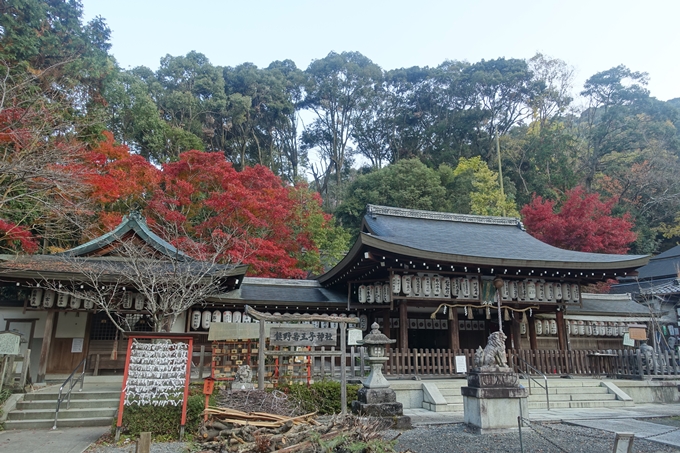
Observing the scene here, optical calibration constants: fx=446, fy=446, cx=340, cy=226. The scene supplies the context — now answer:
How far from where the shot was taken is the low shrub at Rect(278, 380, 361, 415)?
1036 cm

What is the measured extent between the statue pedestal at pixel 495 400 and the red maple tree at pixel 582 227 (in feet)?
70.3

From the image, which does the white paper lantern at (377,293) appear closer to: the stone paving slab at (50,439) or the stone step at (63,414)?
the stone step at (63,414)

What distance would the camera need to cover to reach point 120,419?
8.09 metres

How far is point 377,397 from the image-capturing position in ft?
30.9

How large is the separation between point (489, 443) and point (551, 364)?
26.3 ft

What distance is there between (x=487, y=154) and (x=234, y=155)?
23.1m

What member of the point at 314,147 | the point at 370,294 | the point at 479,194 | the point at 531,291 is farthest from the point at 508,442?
the point at 314,147

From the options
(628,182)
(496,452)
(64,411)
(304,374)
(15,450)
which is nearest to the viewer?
(496,452)

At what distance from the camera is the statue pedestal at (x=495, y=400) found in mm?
8461

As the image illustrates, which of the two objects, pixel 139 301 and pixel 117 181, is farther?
pixel 117 181

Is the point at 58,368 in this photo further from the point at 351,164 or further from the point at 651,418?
the point at 351,164

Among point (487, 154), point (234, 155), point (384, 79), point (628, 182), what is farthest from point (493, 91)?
point (234, 155)

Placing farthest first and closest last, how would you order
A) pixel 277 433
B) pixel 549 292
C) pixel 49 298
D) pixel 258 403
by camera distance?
1. pixel 549 292
2. pixel 49 298
3. pixel 258 403
4. pixel 277 433

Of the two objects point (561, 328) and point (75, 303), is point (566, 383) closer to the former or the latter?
point (561, 328)
